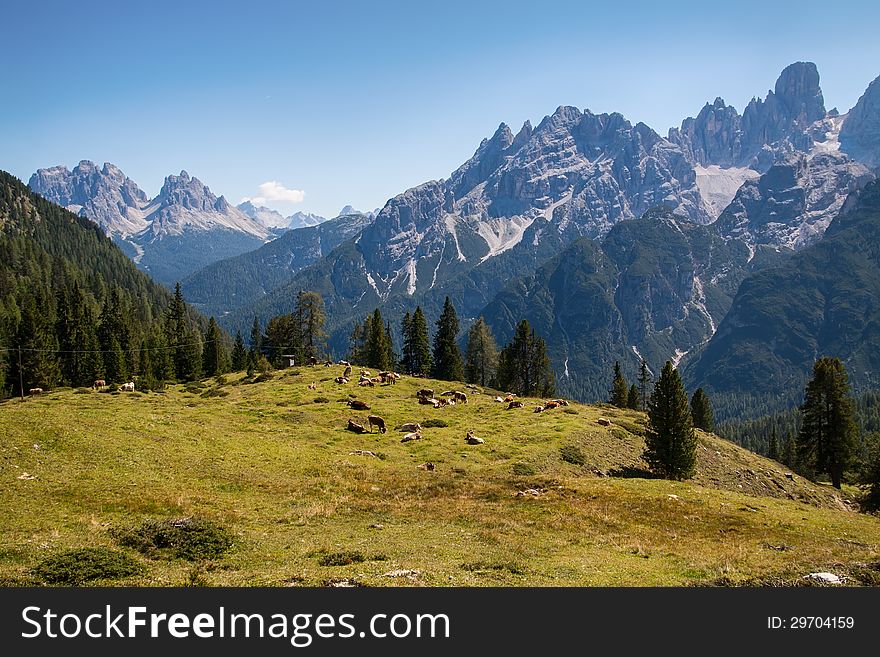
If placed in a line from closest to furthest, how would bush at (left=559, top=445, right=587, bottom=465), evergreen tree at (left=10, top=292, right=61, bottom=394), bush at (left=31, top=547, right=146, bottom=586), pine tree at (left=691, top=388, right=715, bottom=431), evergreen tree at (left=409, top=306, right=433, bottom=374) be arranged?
bush at (left=31, top=547, right=146, bottom=586), bush at (left=559, top=445, right=587, bottom=465), evergreen tree at (left=10, top=292, right=61, bottom=394), pine tree at (left=691, top=388, right=715, bottom=431), evergreen tree at (left=409, top=306, right=433, bottom=374)

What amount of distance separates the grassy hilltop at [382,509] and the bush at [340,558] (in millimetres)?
83

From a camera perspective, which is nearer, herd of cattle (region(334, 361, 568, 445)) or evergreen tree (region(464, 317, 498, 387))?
herd of cattle (region(334, 361, 568, 445))

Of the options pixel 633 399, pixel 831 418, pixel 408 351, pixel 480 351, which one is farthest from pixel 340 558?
pixel 633 399

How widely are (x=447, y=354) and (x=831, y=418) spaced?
74192 millimetres

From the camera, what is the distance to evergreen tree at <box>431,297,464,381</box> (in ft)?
407

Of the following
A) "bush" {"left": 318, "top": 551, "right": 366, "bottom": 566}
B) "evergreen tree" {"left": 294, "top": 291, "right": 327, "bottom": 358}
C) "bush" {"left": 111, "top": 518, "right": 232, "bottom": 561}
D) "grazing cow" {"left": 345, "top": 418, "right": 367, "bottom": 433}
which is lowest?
"bush" {"left": 318, "top": 551, "right": 366, "bottom": 566}

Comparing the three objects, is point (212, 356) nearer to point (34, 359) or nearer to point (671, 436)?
point (34, 359)

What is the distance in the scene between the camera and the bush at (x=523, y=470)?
44.3 metres

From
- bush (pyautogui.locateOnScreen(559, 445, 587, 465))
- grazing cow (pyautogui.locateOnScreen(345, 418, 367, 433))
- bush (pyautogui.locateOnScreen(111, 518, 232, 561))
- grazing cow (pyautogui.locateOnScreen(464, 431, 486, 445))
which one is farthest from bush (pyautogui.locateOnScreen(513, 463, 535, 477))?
bush (pyautogui.locateOnScreen(111, 518, 232, 561))

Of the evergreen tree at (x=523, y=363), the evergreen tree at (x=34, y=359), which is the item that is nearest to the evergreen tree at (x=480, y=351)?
the evergreen tree at (x=523, y=363)

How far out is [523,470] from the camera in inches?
1781

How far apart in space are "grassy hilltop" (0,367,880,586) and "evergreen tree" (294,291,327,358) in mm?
67337

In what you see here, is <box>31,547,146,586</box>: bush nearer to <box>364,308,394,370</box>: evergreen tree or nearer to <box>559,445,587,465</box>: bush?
<box>559,445,587,465</box>: bush

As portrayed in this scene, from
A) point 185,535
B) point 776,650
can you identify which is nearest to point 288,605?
point 185,535
